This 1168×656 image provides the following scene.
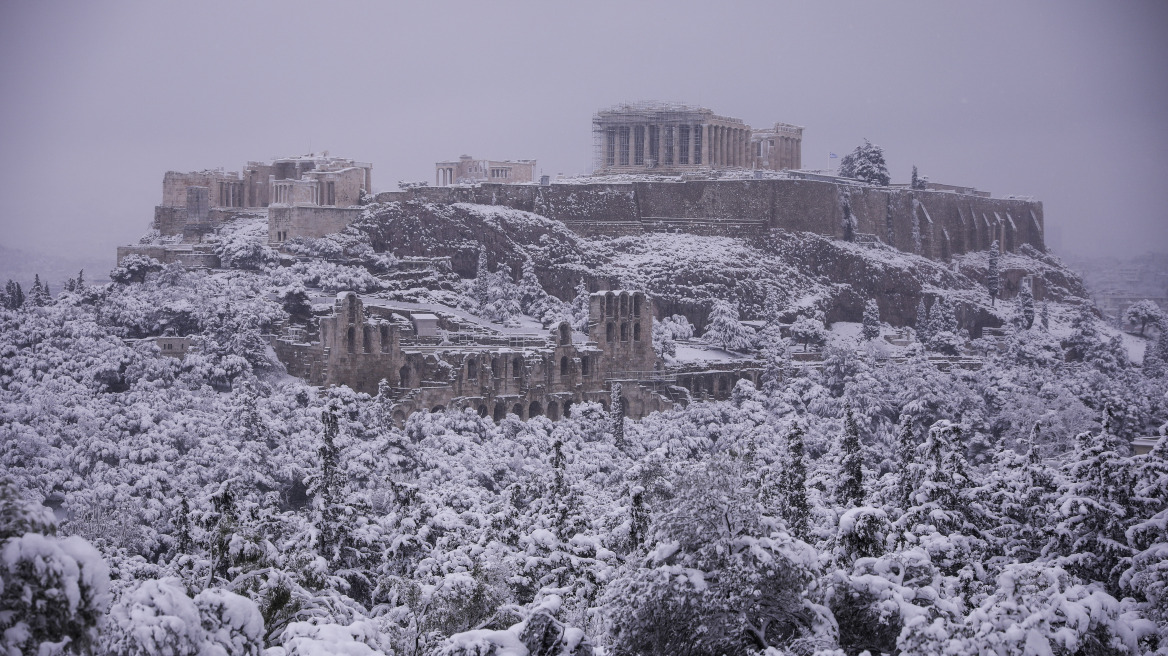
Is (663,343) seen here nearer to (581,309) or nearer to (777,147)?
(581,309)

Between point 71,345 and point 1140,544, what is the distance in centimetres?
3663

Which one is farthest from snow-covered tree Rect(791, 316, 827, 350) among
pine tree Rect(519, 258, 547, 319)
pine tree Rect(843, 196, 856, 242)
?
pine tree Rect(843, 196, 856, 242)

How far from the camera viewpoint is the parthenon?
7462 centimetres

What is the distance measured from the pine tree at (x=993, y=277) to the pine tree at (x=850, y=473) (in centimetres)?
5103

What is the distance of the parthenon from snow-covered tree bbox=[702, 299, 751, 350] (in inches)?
773

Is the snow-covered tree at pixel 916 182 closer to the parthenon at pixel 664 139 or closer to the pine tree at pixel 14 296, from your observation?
the parthenon at pixel 664 139

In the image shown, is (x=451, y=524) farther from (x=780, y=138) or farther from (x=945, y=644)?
(x=780, y=138)

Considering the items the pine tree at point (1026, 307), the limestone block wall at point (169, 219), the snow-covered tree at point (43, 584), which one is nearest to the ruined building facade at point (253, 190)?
the limestone block wall at point (169, 219)

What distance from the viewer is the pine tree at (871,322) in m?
58.8

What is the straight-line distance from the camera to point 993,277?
229 feet

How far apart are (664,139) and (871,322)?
21122mm

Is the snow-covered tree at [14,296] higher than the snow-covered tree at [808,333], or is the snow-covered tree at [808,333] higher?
the snow-covered tree at [14,296]

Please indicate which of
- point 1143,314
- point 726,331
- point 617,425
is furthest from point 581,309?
point 1143,314

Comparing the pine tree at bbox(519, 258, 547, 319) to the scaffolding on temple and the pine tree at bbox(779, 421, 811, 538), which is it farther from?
the pine tree at bbox(779, 421, 811, 538)
